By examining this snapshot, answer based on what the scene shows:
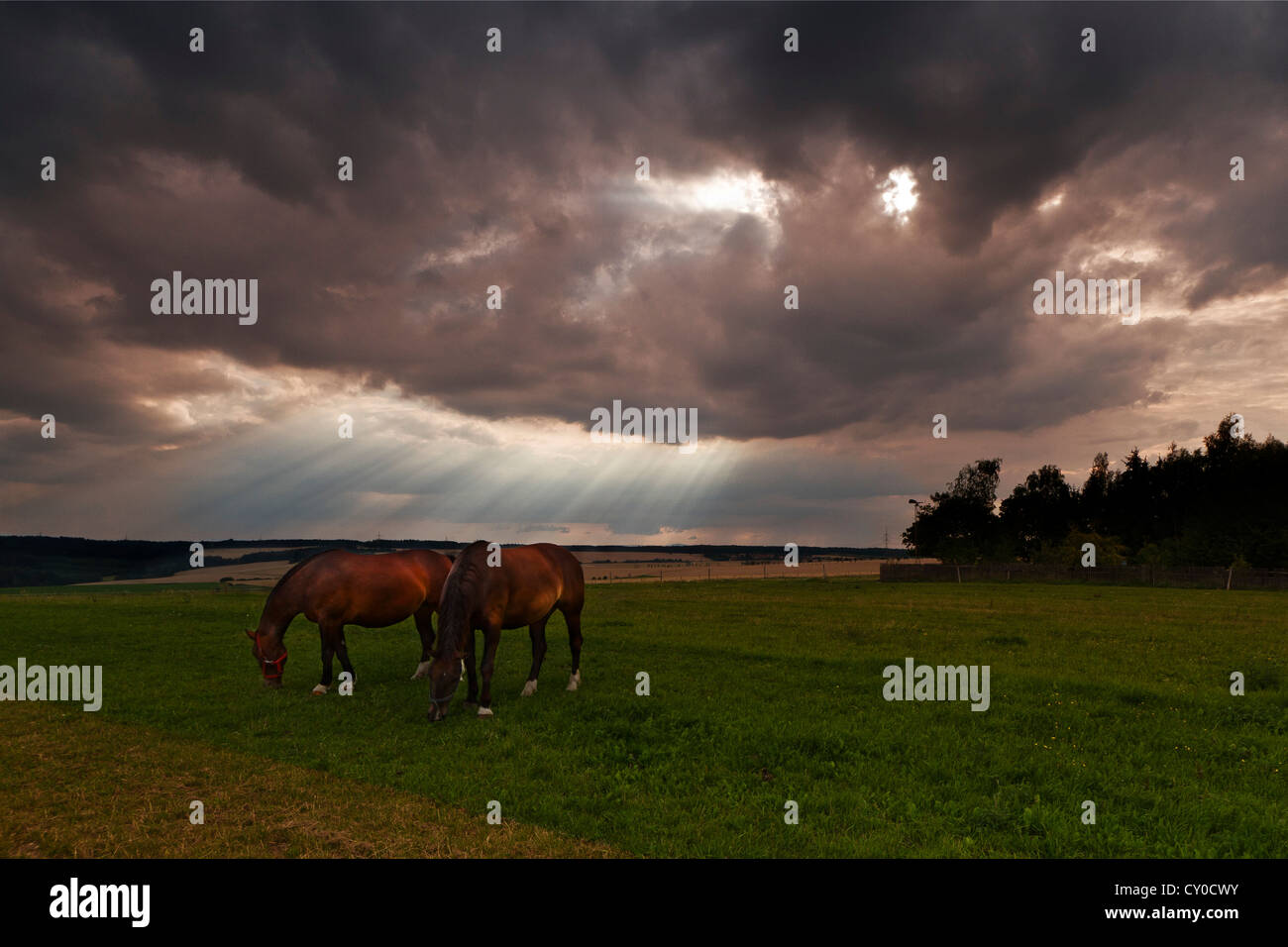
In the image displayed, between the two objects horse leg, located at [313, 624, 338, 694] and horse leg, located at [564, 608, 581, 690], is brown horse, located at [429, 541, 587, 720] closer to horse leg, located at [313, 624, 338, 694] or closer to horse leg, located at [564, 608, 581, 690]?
horse leg, located at [564, 608, 581, 690]

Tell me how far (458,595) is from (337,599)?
4252 mm

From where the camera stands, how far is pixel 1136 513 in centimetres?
10800

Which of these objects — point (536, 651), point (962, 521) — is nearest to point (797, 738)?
point (536, 651)

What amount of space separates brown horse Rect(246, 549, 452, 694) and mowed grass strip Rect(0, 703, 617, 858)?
435 cm

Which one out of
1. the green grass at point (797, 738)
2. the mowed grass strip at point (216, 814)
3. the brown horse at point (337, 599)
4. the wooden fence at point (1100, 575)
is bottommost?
the wooden fence at point (1100, 575)

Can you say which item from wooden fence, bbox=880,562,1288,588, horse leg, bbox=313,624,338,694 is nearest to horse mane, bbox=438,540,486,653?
horse leg, bbox=313,624,338,694

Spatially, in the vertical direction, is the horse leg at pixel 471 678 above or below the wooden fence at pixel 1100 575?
above

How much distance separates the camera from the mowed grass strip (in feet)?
20.5

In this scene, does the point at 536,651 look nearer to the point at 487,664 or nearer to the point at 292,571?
the point at 487,664

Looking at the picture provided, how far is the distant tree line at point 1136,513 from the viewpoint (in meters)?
78.1

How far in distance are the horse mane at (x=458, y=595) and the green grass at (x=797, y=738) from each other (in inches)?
59.4

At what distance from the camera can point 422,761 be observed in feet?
29.4

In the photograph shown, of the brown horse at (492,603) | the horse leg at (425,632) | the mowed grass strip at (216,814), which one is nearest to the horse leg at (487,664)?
the brown horse at (492,603)

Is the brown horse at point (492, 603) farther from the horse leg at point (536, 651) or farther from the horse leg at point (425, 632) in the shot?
the horse leg at point (425, 632)
